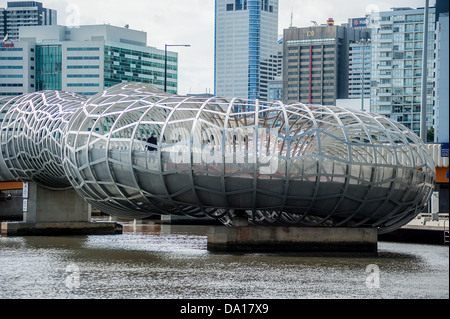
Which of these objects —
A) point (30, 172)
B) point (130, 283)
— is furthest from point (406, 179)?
point (30, 172)

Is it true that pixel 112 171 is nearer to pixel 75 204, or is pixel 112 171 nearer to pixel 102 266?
pixel 102 266

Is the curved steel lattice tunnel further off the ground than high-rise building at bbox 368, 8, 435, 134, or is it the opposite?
high-rise building at bbox 368, 8, 435, 134

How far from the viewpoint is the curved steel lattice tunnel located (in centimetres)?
4947

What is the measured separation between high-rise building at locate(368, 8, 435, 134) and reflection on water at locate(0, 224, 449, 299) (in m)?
136

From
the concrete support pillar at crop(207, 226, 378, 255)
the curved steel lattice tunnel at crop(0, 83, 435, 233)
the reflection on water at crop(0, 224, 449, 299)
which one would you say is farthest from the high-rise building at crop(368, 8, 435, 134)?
the concrete support pillar at crop(207, 226, 378, 255)

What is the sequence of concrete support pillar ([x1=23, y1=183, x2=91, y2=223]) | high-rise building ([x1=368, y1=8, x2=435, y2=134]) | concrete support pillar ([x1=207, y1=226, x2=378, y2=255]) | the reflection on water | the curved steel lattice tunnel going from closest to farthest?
the reflection on water, the curved steel lattice tunnel, concrete support pillar ([x1=207, y1=226, x2=378, y2=255]), concrete support pillar ([x1=23, y1=183, x2=91, y2=223]), high-rise building ([x1=368, y1=8, x2=435, y2=134])

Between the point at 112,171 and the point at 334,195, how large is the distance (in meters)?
11.1

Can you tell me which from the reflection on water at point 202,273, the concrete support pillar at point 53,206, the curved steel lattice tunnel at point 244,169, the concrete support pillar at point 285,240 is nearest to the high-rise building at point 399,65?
the concrete support pillar at point 53,206

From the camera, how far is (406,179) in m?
51.5

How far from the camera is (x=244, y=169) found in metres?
49.3

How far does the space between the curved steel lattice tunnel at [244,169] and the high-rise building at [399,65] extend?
136818 millimetres

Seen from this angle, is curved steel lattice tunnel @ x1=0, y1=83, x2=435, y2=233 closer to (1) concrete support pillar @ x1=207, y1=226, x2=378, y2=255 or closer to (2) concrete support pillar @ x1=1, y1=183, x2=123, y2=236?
(1) concrete support pillar @ x1=207, y1=226, x2=378, y2=255

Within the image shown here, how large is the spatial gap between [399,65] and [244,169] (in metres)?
147

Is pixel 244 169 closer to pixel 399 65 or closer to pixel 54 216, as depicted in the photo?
pixel 54 216
